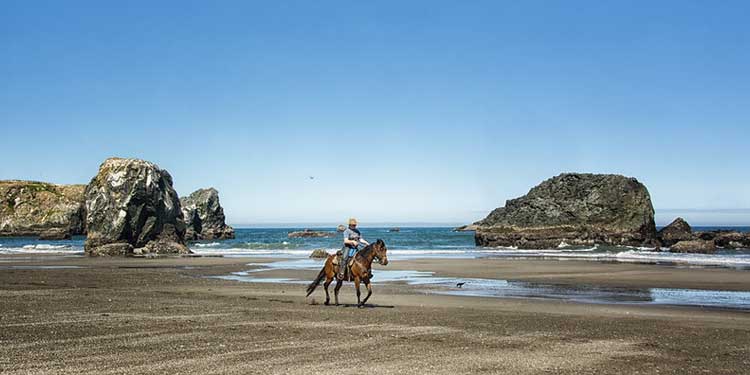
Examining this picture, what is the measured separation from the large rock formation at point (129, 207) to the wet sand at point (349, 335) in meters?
46.4

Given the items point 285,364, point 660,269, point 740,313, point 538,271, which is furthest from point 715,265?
point 285,364

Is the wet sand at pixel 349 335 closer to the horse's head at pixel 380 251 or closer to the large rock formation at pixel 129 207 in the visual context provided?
the horse's head at pixel 380 251

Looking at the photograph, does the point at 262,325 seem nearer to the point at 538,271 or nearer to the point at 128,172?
the point at 538,271

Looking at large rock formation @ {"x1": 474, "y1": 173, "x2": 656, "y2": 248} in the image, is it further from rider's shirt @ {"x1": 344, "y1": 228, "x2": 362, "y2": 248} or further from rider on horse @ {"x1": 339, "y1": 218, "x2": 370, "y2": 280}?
rider's shirt @ {"x1": 344, "y1": 228, "x2": 362, "y2": 248}

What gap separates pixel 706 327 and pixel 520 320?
475cm

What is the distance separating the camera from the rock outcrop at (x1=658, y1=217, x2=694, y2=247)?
8600cm

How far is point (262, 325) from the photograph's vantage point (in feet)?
54.3

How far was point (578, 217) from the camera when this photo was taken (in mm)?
91875

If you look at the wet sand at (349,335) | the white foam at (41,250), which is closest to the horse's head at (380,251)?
the wet sand at (349,335)

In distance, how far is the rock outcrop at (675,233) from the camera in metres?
86.0

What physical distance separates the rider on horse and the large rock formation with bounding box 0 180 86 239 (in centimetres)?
14082

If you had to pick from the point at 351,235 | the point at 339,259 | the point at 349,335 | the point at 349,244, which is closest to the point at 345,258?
the point at 339,259

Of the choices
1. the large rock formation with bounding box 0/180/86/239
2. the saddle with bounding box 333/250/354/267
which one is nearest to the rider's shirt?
the saddle with bounding box 333/250/354/267

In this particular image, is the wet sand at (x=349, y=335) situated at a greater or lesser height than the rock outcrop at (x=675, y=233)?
lesser
